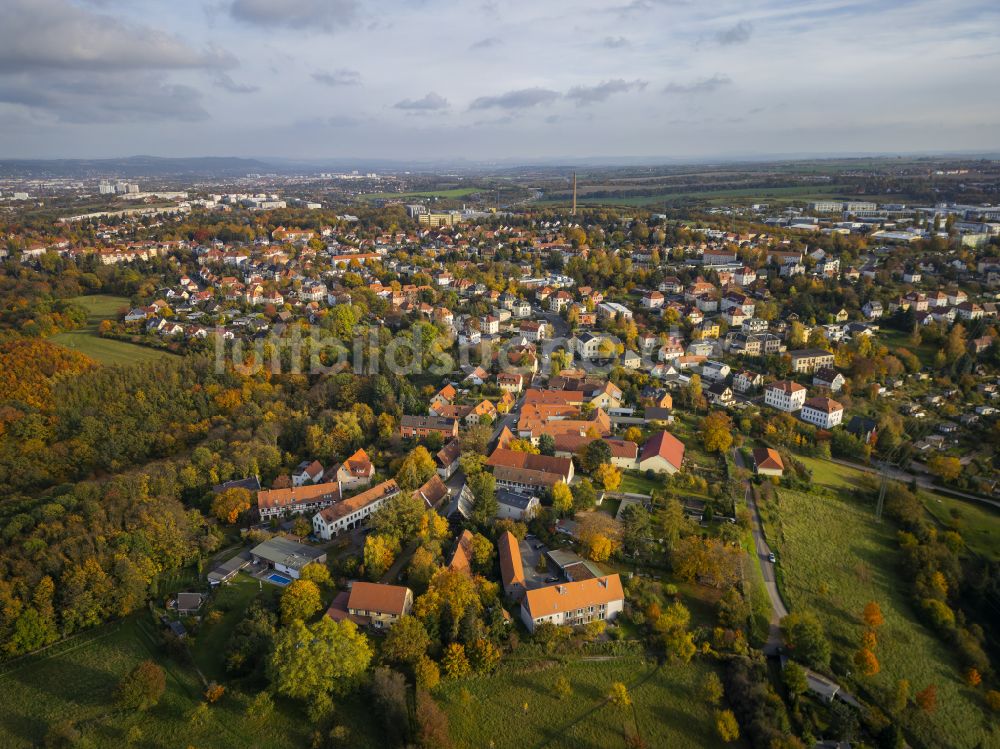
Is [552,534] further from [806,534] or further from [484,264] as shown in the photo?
[484,264]

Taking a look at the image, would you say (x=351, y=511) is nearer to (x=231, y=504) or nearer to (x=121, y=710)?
(x=231, y=504)

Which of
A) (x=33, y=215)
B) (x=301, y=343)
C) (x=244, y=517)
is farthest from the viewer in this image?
(x=33, y=215)

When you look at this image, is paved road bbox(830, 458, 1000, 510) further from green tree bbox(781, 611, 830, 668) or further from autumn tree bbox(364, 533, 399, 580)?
autumn tree bbox(364, 533, 399, 580)

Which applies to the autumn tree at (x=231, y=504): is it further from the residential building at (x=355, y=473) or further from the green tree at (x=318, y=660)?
the green tree at (x=318, y=660)

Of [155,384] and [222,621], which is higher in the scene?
[155,384]

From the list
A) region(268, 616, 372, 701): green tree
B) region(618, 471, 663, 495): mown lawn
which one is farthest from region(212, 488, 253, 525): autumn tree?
region(618, 471, 663, 495): mown lawn

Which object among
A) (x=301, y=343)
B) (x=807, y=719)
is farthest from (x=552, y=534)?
(x=301, y=343)

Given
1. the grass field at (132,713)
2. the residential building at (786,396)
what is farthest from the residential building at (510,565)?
the residential building at (786,396)
